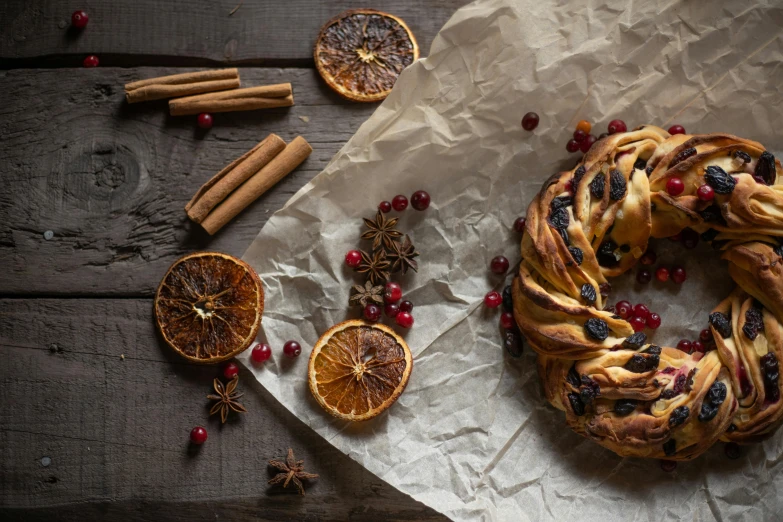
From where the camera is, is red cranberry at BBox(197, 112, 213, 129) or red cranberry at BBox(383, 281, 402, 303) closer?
red cranberry at BBox(383, 281, 402, 303)

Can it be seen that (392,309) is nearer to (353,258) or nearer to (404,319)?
(404,319)

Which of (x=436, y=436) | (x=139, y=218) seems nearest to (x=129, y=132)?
(x=139, y=218)

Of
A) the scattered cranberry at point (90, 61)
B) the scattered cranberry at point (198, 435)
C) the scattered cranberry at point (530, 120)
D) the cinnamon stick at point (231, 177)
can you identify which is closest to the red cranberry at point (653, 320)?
the scattered cranberry at point (530, 120)

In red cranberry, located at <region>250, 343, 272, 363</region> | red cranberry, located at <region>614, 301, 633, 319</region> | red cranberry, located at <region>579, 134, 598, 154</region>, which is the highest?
red cranberry, located at <region>579, 134, 598, 154</region>

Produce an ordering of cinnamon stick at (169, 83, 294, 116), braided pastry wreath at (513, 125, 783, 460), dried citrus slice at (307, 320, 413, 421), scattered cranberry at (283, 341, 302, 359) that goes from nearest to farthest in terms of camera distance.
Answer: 1. braided pastry wreath at (513, 125, 783, 460)
2. dried citrus slice at (307, 320, 413, 421)
3. scattered cranberry at (283, 341, 302, 359)
4. cinnamon stick at (169, 83, 294, 116)

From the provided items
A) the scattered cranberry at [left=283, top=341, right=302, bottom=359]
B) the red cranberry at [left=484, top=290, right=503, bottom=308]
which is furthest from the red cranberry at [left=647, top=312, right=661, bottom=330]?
the scattered cranberry at [left=283, top=341, right=302, bottom=359]

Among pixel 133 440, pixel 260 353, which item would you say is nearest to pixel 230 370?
pixel 260 353

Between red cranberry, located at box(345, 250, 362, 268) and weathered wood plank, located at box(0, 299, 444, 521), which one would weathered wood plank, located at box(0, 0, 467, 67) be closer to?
red cranberry, located at box(345, 250, 362, 268)
